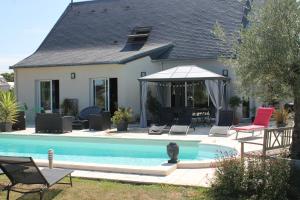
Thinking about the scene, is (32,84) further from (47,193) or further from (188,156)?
(47,193)

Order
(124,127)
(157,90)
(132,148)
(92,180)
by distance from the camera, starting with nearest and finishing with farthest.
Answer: (92,180), (132,148), (124,127), (157,90)

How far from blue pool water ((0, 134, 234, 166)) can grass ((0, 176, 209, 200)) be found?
12.2ft

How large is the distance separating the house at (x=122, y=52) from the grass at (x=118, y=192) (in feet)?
40.6

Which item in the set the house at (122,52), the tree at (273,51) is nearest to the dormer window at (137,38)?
the house at (122,52)

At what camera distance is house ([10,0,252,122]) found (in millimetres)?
21422

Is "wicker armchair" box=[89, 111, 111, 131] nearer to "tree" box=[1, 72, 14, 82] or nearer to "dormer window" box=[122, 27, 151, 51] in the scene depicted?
"dormer window" box=[122, 27, 151, 51]

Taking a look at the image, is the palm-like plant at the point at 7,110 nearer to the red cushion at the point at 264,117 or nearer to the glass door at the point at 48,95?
the glass door at the point at 48,95

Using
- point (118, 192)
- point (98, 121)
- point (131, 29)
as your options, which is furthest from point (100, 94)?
point (118, 192)

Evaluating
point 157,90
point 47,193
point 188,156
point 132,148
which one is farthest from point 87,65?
point 47,193

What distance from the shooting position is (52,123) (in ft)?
58.7

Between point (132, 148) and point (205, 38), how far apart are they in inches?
402

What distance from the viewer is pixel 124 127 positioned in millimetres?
17625

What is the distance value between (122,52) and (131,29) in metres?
3.19

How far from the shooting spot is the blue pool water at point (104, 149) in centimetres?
1268
